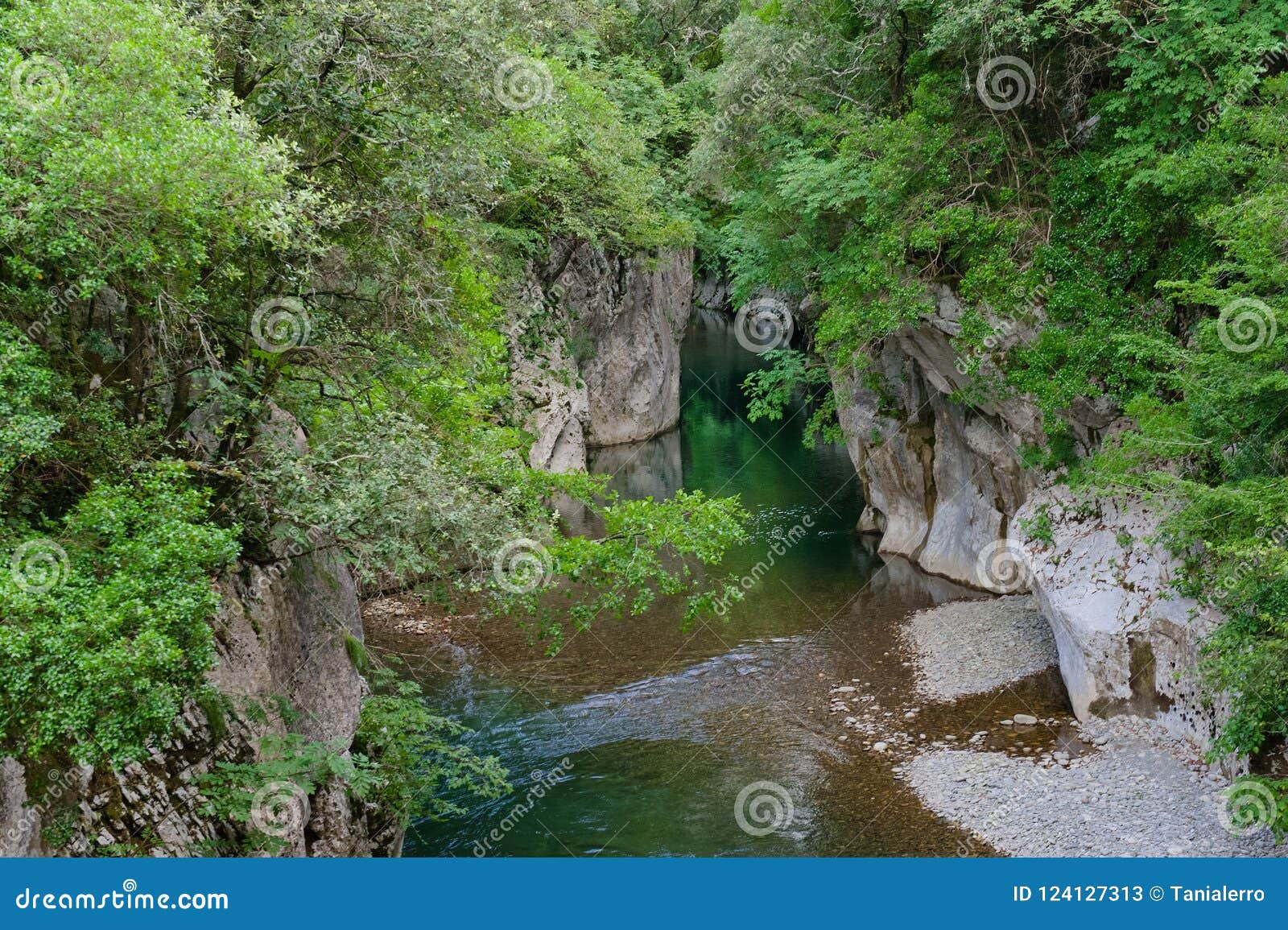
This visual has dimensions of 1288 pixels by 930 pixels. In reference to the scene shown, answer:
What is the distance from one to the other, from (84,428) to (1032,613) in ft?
56.4

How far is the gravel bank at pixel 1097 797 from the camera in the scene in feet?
37.7

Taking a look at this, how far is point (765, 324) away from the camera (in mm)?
42031

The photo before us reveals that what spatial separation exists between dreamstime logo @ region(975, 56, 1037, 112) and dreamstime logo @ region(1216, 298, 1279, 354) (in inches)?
283

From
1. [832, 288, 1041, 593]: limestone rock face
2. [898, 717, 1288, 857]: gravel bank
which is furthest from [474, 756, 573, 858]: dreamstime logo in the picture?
[832, 288, 1041, 593]: limestone rock face

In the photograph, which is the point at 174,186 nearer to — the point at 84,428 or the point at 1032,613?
the point at 84,428

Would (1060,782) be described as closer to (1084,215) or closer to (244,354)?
(1084,215)

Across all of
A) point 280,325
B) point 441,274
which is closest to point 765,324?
point 441,274

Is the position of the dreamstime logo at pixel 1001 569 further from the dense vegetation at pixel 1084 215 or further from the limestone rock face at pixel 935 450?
the dense vegetation at pixel 1084 215

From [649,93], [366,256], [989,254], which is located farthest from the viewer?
[649,93]

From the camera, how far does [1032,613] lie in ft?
62.5

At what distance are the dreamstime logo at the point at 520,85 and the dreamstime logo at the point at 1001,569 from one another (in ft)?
42.6

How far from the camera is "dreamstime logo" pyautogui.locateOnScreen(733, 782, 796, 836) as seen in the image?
12.8 meters

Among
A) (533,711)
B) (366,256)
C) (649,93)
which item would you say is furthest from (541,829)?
(649,93)

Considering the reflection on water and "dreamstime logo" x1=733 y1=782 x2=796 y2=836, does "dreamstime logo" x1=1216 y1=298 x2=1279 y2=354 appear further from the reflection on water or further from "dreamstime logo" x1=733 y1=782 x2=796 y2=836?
"dreamstime logo" x1=733 y1=782 x2=796 y2=836
